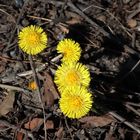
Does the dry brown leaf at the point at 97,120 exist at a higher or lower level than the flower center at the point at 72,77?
lower

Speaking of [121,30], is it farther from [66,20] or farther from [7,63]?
[7,63]

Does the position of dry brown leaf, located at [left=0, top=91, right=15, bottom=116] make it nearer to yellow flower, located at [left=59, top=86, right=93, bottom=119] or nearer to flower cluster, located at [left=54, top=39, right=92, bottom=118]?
flower cluster, located at [left=54, top=39, right=92, bottom=118]

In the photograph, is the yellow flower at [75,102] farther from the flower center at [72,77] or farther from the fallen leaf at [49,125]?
the fallen leaf at [49,125]

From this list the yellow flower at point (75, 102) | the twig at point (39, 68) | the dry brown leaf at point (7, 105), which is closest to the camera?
the yellow flower at point (75, 102)

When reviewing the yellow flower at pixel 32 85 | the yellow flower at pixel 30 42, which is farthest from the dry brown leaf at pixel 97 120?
the yellow flower at pixel 30 42

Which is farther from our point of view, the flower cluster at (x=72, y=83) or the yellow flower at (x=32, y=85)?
the yellow flower at (x=32, y=85)

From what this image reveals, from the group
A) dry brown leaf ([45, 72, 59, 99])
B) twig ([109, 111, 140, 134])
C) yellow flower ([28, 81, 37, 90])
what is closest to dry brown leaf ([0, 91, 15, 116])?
yellow flower ([28, 81, 37, 90])

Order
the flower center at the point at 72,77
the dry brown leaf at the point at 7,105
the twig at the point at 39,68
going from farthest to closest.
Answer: the twig at the point at 39,68 → the dry brown leaf at the point at 7,105 → the flower center at the point at 72,77
